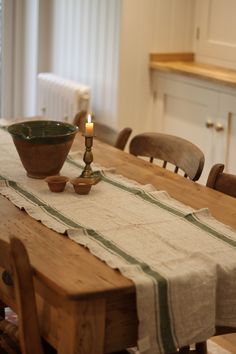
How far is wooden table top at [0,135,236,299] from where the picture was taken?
1.59 meters

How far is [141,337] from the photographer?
5.35 ft

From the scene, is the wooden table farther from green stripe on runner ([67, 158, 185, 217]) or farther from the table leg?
green stripe on runner ([67, 158, 185, 217])

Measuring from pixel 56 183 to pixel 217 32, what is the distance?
6.66 ft

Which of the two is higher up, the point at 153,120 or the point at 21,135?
the point at 21,135

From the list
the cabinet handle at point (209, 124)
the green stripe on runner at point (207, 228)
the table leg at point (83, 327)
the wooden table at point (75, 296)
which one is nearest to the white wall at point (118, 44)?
the cabinet handle at point (209, 124)

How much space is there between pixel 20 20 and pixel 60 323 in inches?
133

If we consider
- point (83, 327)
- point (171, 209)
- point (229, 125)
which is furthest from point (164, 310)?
point (229, 125)

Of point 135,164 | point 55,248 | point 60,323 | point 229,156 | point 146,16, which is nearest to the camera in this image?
point 60,323

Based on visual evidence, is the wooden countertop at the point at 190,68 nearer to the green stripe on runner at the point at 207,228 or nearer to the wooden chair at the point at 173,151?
the wooden chair at the point at 173,151

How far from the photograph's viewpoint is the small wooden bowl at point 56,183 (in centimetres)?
222

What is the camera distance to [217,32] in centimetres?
395

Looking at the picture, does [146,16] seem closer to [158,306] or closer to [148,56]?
[148,56]

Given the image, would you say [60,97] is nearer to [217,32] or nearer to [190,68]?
[190,68]

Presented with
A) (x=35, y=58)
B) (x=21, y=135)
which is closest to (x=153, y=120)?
(x=35, y=58)
